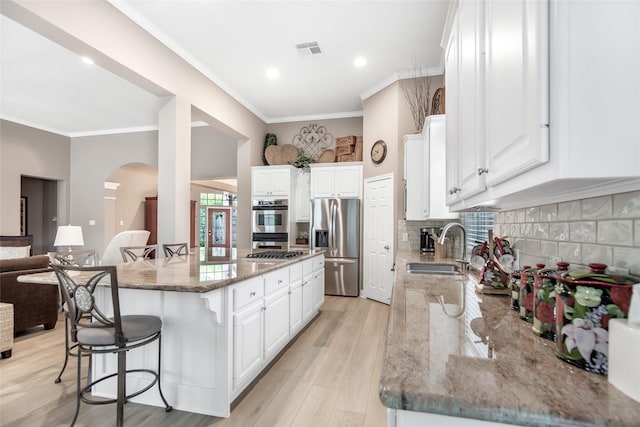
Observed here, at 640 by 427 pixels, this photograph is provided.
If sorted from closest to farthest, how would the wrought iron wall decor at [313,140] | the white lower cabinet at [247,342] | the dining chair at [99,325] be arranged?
the dining chair at [99,325] → the white lower cabinet at [247,342] → the wrought iron wall decor at [313,140]

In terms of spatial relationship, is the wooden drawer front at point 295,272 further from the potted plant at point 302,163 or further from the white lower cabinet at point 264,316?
the potted plant at point 302,163

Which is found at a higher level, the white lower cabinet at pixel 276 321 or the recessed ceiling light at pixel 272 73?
the recessed ceiling light at pixel 272 73

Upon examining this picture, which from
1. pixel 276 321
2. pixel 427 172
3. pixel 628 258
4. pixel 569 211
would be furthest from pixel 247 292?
pixel 427 172

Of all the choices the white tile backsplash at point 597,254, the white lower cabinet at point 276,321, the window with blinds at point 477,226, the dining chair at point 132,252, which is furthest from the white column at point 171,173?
the white tile backsplash at point 597,254

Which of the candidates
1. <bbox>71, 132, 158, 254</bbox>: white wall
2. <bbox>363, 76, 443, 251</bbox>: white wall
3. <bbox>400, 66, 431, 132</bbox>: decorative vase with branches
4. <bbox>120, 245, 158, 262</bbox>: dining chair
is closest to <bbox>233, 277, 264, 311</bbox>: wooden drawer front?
<bbox>120, 245, 158, 262</bbox>: dining chair

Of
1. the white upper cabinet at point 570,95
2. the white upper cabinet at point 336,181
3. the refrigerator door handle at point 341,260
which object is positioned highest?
the white upper cabinet at point 336,181

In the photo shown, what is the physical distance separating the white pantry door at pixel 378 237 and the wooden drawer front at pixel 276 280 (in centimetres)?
218

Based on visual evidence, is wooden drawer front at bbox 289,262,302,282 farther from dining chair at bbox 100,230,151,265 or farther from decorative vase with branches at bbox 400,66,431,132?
dining chair at bbox 100,230,151,265

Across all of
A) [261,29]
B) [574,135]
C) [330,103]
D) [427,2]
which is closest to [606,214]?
[574,135]

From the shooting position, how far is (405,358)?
2.51ft

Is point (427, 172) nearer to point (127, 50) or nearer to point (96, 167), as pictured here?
point (127, 50)

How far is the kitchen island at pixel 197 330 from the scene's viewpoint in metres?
1.89

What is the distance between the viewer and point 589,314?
69 cm

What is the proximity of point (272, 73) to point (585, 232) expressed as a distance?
4344 mm
